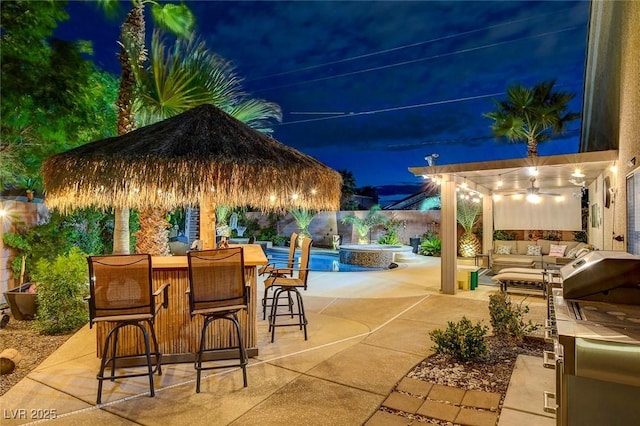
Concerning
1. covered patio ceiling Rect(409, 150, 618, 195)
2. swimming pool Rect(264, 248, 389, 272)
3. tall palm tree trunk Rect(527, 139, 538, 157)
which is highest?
tall palm tree trunk Rect(527, 139, 538, 157)

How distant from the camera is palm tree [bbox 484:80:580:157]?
12.4m

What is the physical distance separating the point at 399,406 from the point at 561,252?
9.24 metres

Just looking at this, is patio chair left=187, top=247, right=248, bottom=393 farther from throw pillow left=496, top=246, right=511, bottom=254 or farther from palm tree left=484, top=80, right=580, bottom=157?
palm tree left=484, top=80, right=580, bottom=157

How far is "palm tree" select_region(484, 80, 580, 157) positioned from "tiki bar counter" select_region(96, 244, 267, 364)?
1190 centimetres

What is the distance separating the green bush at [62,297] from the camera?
5.10 metres

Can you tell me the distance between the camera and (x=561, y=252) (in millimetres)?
10094

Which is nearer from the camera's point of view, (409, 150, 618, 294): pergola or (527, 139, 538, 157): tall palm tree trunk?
(409, 150, 618, 294): pergola

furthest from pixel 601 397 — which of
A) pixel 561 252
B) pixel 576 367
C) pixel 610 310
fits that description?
pixel 561 252

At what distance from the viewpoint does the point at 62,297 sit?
5133mm

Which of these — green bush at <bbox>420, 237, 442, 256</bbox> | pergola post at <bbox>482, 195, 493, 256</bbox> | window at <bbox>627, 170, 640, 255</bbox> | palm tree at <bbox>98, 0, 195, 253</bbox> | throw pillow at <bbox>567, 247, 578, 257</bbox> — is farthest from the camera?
green bush at <bbox>420, 237, 442, 256</bbox>

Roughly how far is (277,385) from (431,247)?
A: 12256 mm

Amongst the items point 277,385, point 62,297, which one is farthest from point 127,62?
point 277,385

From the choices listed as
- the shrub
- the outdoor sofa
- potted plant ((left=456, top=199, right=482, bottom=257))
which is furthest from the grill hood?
potted plant ((left=456, top=199, right=482, bottom=257))

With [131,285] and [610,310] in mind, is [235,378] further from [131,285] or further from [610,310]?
[610,310]
